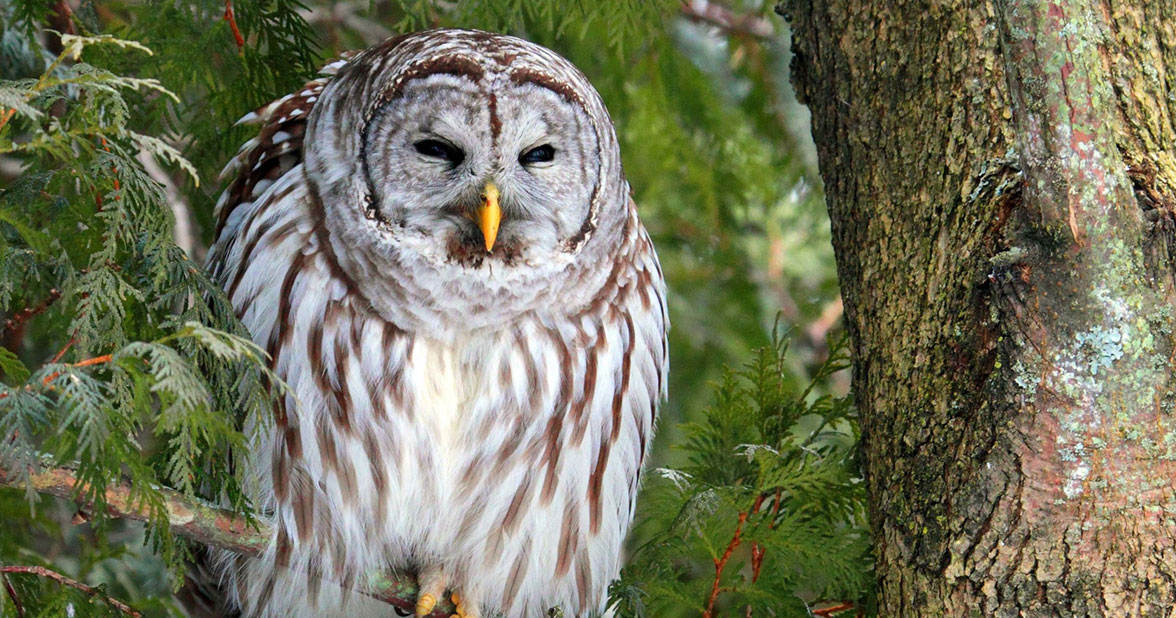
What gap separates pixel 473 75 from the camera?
8.29 ft

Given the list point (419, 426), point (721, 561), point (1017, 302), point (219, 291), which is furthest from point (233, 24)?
point (1017, 302)

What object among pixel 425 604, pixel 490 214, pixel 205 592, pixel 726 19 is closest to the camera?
pixel 490 214

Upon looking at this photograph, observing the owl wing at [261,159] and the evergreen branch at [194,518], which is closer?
the evergreen branch at [194,518]

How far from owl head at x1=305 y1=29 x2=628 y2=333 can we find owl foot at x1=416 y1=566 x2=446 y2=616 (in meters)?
0.61

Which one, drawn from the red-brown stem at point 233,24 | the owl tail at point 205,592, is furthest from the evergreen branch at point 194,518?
the red-brown stem at point 233,24

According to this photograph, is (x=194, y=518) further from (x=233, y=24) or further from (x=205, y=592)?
(x=233, y=24)

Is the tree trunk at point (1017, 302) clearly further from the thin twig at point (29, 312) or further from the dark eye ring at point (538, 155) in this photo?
the thin twig at point (29, 312)

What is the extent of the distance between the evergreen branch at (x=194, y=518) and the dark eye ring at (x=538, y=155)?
930 millimetres

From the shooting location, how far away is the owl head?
8.34 ft

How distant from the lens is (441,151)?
2.60 m

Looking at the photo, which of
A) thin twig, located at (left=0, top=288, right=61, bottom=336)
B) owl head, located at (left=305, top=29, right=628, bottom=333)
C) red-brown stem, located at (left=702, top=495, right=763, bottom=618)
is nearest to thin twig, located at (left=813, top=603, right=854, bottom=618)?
red-brown stem, located at (left=702, top=495, right=763, bottom=618)

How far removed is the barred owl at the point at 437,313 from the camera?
259 centimetres

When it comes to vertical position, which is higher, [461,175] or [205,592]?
[461,175]

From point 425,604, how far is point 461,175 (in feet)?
3.17
